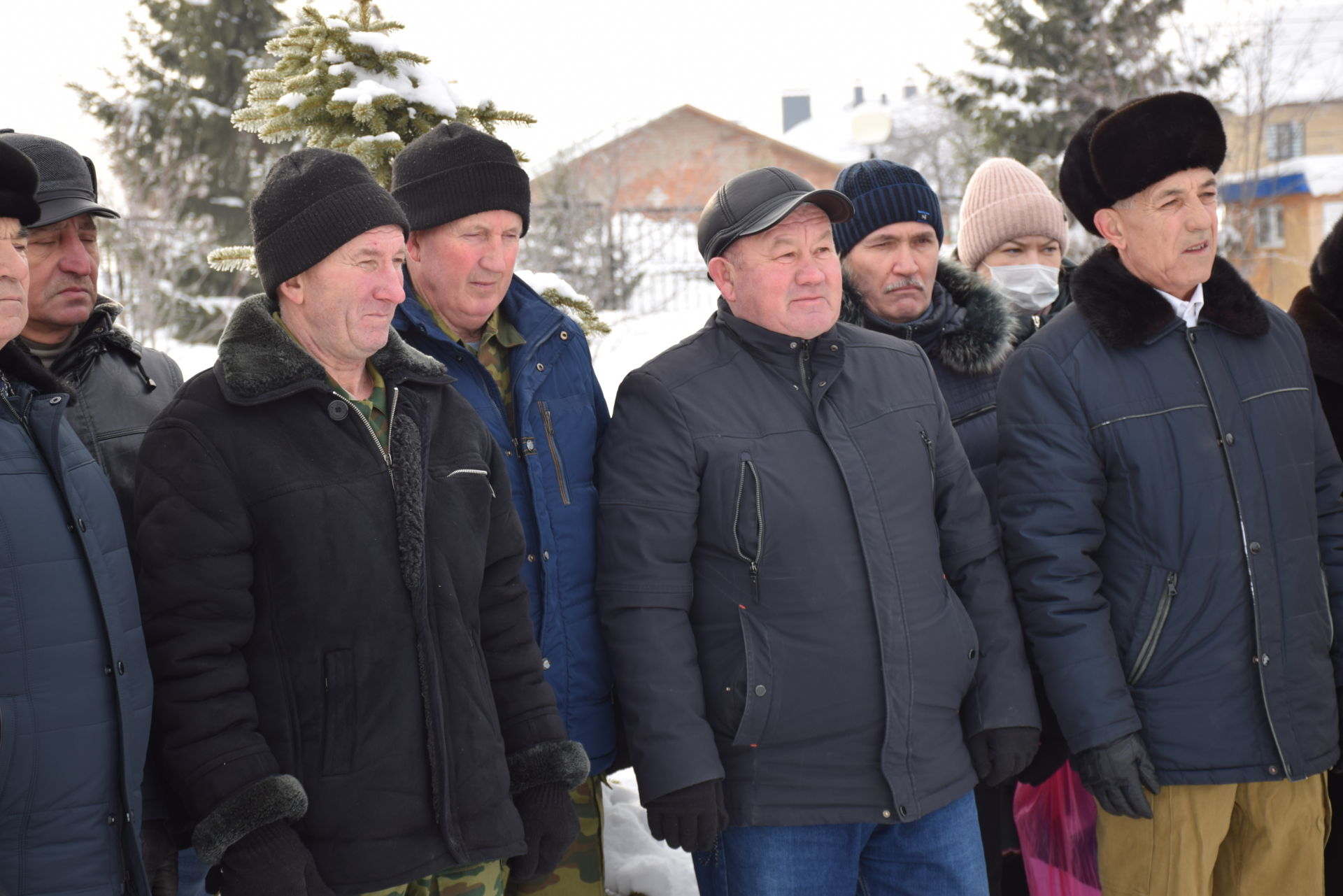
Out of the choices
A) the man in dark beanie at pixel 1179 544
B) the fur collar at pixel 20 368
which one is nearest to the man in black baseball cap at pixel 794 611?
the man in dark beanie at pixel 1179 544

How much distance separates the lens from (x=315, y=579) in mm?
2197

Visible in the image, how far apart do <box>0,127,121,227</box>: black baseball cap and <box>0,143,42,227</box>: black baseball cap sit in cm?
66

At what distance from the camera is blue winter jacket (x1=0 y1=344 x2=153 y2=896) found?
1.97 m

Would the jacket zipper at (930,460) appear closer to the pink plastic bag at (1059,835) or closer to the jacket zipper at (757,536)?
the jacket zipper at (757,536)

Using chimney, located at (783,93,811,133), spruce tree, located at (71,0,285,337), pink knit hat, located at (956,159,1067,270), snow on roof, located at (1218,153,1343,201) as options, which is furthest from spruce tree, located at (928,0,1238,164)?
chimney, located at (783,93,811,133)

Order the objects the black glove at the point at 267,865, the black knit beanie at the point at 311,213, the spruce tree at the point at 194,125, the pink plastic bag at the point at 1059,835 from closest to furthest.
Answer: the black glove at the point at 267,865, the black knit beanie at the point at 311,213, the pink plastic bag at the point at 1059,835, the spruce tree at the point at 194,125

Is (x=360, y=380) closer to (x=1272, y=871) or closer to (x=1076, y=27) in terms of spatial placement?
(x=1272, y=871)

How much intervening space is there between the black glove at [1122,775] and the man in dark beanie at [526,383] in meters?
1.21

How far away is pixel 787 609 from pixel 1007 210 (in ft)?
7.19

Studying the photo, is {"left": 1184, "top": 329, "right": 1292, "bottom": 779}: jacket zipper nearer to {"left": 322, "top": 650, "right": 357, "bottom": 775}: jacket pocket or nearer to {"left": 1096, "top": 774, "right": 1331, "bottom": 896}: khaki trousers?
{"left": 1096, "top": 774, "right": 1331, "bottom": 896}: khaki trousers

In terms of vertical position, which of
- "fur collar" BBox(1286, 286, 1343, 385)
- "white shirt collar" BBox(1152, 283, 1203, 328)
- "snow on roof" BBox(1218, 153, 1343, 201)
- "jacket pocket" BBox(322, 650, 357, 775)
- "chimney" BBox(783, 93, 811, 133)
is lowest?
"jacket pocket" BBox(322, 650, 357, 775)

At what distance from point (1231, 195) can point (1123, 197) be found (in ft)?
45.1

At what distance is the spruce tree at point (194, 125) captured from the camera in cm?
1595

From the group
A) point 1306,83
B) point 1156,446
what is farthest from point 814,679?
point 1306,83
